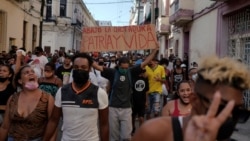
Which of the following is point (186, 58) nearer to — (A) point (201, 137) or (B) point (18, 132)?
(B) point (18, 132)

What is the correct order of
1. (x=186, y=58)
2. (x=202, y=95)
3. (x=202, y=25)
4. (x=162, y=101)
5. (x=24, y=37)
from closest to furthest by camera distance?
1. (x=202, y=95)
2. (x=162, y=101)
3. (x=202, y=25)
4. (x=186, y=58)
5. (x=24, y=37)

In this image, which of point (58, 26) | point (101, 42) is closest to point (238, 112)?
point (101, 42)

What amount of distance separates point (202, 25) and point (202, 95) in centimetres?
1578

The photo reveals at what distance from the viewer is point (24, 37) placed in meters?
25.8

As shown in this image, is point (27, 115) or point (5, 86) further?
point (5, 86)

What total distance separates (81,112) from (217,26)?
10.9 metres

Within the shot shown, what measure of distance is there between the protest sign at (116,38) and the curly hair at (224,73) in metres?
6.96

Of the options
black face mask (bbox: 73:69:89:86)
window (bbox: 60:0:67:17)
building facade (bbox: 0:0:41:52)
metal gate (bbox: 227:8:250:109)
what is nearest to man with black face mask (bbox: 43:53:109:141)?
black face mask (bbox: 73:69:89:86)

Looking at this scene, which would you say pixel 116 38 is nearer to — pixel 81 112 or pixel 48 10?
pixel 81 112

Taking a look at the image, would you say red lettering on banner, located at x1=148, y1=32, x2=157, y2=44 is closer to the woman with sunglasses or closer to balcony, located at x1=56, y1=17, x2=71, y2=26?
the woman with sunglasses

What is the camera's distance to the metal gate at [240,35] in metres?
12.6

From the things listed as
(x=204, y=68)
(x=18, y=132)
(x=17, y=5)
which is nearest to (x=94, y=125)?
(x=18, y=132)

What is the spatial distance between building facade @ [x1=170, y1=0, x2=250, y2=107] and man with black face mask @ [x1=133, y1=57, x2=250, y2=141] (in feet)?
25.5

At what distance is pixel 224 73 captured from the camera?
196 centimetres
